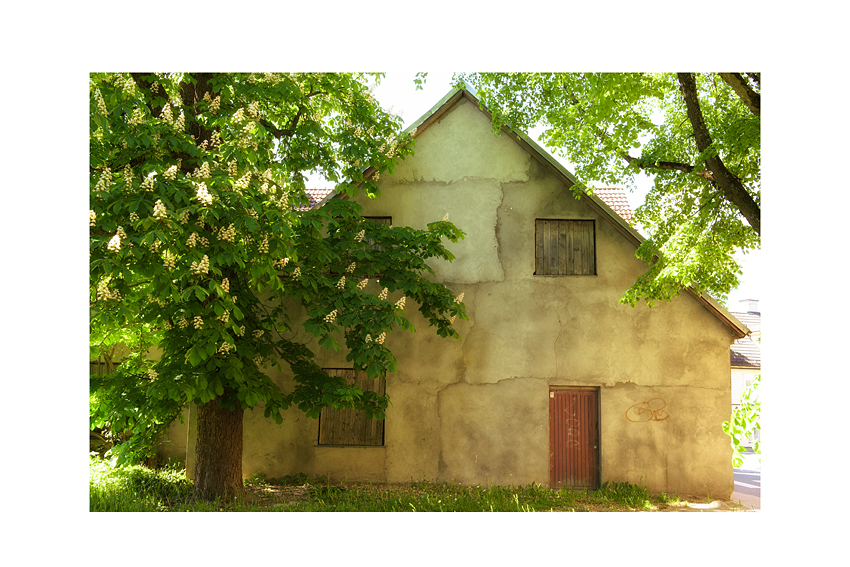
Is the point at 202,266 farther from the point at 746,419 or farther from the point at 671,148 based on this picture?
the point at 671,148

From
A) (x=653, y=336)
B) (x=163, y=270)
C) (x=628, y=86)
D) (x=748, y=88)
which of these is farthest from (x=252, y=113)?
(x=653, y=336)

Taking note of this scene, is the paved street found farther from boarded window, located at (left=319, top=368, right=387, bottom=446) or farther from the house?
A: boarded window, located at (left=319, top=368, right=387, bottom=446)

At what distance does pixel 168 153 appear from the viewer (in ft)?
21.6

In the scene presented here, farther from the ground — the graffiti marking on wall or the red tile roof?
the red tile roof

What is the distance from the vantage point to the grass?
852 centimetres

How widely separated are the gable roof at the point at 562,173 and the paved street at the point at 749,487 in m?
2.69

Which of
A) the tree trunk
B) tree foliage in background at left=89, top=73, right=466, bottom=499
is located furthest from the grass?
tree foliage in background at left=89, top=73, right=466, bottom=499

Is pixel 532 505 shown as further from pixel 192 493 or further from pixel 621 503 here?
pixel 192 493

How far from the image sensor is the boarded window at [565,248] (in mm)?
11188

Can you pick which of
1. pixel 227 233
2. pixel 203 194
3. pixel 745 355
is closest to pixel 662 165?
pixel 227 233

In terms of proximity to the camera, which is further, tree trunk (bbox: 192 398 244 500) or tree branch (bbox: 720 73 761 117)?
tree trunk (bbox: 192 398 244 500)

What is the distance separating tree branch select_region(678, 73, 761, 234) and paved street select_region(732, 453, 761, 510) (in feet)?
13.9

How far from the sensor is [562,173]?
429 inches

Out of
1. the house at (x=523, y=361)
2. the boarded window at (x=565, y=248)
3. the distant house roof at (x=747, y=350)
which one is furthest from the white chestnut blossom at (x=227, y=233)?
the distant house roof at (x=747, y=350)
